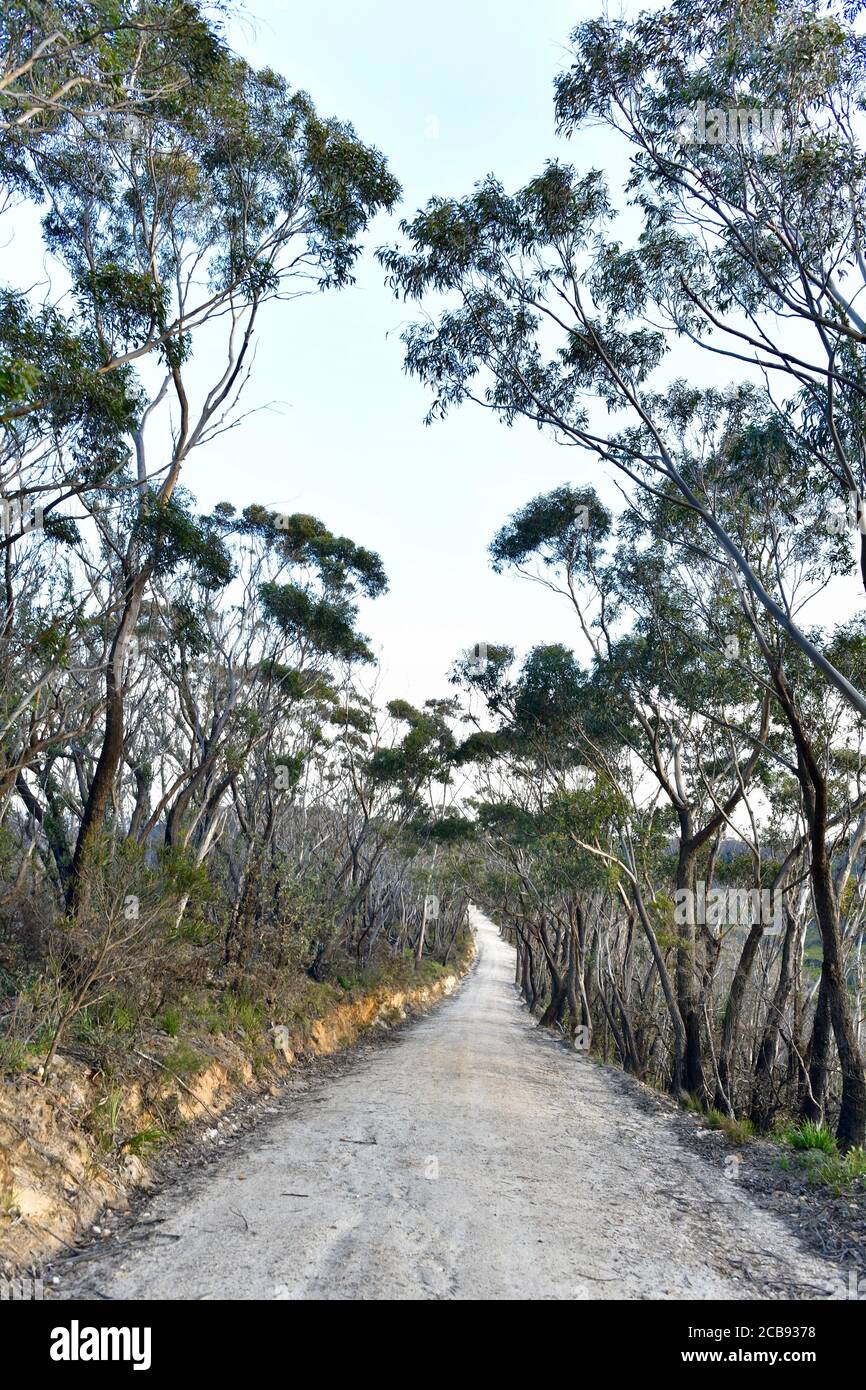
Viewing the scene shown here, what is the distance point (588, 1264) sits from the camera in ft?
17.5

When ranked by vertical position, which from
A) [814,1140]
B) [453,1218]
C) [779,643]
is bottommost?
[814,1140]

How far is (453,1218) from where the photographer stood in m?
6.08

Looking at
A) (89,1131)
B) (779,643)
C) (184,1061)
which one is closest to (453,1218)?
(89,1131)

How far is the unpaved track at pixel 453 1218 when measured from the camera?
4914 millimetres

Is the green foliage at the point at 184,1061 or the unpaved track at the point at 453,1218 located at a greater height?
the green foliage at the point at 184,1061

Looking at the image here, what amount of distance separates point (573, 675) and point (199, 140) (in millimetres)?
13256

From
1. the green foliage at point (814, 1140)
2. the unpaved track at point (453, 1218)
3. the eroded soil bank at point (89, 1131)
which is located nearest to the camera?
the unpaved track at point (453, 1218)

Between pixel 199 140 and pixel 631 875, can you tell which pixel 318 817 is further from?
pixel 199 140

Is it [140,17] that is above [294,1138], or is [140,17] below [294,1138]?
above

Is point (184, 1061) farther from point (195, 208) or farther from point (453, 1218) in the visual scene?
point (195, 208)

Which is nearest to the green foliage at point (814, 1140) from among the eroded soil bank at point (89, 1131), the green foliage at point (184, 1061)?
the eroded soil bank at point (89, 1131)

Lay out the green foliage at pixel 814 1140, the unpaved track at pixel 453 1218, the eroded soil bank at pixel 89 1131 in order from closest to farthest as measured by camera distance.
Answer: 1. the unpaved track at pixel 453 1218
2. the eroded soil bank at pixel 89 1131
3. the green foliage at pixel 814 1140

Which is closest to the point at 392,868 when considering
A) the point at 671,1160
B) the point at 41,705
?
the point at 41,705

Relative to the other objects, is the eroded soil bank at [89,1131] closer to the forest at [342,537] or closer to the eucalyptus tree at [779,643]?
the forest at [342,537]
